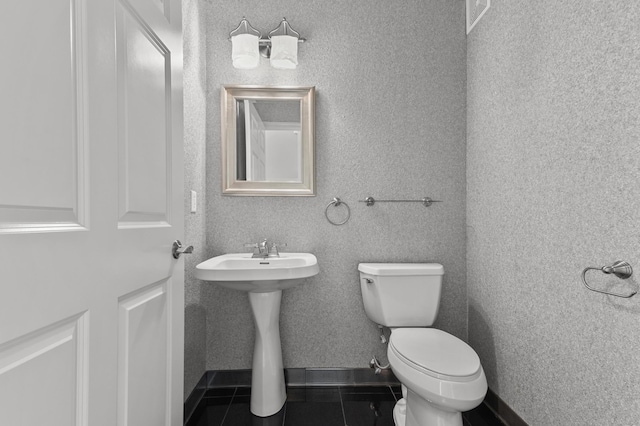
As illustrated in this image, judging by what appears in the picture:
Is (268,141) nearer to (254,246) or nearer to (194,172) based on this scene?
(194,172)

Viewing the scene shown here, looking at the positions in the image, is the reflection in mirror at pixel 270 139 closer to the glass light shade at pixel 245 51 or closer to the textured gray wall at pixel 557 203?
the glass light shade at pixel 245 51

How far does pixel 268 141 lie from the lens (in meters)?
2.03

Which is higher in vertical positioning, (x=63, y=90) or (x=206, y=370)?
(x=63, y=90)

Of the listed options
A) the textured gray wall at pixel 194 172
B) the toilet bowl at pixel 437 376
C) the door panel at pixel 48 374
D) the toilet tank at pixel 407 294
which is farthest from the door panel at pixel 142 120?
the toilet tank at pixel 407 294

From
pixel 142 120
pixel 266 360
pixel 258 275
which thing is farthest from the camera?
pixel 266 360

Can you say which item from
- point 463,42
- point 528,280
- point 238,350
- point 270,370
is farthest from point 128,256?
point 463,42

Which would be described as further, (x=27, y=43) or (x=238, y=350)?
(x=238, y=350)

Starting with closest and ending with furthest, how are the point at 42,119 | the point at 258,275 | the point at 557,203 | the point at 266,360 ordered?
the point at 42,119, the point at 557,203, the point at 258,275, the point at 266,360

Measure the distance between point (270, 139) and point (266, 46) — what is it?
54 centimetres

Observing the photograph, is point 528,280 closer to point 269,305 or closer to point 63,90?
point 269,305

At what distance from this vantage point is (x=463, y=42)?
2043 mm

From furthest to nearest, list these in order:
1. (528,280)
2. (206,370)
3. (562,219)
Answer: (206,370)
(528,280)
(562,219)

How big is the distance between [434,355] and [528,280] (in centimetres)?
53

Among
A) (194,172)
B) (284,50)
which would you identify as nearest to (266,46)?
(284,50)
